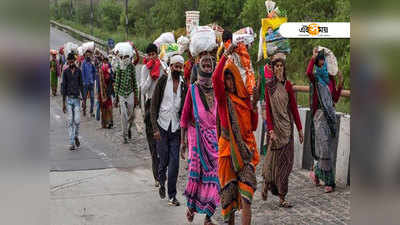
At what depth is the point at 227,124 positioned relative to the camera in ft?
18.4

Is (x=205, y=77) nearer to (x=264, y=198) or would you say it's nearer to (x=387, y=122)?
(x=264, y=198)

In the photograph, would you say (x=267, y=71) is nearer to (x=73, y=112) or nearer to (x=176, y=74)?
(x=176, y=74)

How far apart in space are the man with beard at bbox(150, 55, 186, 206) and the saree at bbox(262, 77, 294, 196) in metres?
1.14

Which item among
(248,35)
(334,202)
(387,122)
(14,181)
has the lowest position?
(334,202)

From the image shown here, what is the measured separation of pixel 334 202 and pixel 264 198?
0.84 metres

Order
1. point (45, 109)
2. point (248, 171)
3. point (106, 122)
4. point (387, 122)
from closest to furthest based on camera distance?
point (387, 122), point (45, 109), point (248, 171), point (106, 122)

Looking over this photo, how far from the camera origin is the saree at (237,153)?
5570 mm

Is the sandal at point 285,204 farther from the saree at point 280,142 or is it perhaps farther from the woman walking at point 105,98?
the woman walking at point 105,98

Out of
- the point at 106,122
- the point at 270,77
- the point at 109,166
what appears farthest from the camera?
the point at 106,122

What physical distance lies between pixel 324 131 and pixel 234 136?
272 centimetres

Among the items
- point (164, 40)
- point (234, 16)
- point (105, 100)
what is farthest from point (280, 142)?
point (234, 16)

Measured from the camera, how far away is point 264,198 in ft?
24.2

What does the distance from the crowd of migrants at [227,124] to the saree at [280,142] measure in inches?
0.5

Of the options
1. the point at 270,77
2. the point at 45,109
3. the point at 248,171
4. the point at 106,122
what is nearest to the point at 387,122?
the point at 45,109
